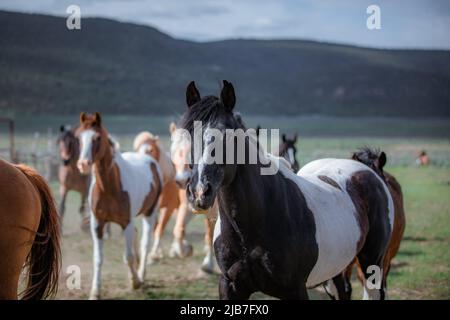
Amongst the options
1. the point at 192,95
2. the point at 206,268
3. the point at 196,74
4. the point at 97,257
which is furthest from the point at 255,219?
the point at 196,74

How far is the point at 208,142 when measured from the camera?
10.4 ft

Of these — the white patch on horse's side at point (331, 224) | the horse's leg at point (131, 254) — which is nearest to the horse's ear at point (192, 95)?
the white patch on horse's side at point (331, 224)

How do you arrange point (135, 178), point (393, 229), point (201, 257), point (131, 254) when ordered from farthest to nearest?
point (201, 257), point (135, 178), point (131, 254), point (393, 229)

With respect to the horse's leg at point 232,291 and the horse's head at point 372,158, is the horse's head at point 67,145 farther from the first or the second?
the horse's leg at point 232,291

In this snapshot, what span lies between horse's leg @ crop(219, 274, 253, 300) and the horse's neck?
3.67 m

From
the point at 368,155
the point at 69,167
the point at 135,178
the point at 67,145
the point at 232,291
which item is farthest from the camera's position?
the point at 69,167

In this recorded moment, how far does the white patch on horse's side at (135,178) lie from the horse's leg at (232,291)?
12.2 feet

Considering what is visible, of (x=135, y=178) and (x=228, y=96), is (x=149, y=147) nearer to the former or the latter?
(x=135, y=178)

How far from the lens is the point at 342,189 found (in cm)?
445

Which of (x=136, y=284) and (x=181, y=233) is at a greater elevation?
(x=181, y=233)

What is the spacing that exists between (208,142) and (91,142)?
3.98 metres

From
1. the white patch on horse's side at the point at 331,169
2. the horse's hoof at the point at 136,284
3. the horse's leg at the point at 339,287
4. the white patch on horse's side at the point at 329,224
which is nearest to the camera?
the white patch on horse's side at the point at 329,224

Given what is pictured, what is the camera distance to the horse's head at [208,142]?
3074 mm
